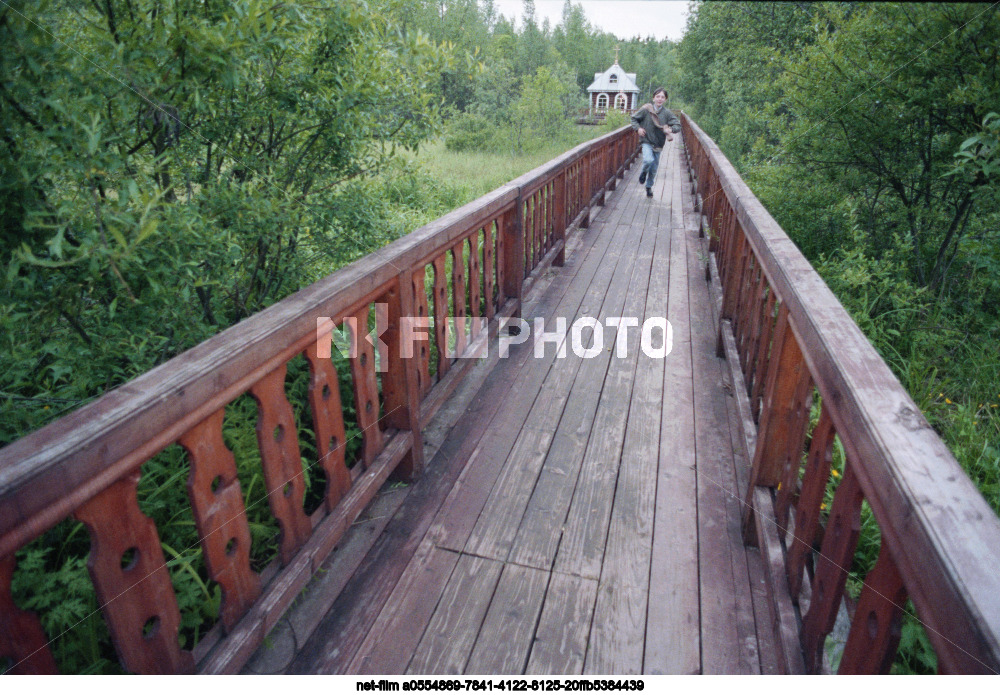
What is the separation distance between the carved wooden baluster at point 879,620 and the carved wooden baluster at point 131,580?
137cm

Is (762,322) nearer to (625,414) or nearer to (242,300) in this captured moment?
(625,414)

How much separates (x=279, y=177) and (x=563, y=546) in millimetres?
2190

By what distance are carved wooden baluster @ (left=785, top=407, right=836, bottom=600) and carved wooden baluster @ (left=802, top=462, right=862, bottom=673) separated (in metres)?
0.12

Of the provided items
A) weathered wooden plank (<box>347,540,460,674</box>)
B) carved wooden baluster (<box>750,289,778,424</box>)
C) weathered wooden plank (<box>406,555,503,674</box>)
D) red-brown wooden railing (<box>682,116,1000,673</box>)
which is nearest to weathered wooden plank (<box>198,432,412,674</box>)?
weathered wooden plank (<box>347,540,460,674</box>)

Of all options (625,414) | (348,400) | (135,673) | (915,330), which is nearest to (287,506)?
(135,673)

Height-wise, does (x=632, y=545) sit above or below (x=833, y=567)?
below

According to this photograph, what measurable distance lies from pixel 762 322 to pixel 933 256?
432cm

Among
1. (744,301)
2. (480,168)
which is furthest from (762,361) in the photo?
(480,168)

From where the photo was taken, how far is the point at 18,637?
0.99 metres

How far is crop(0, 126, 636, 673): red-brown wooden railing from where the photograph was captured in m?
1.00

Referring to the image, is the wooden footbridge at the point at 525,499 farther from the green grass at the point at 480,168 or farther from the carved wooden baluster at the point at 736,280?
the green grass at the point at 480,168

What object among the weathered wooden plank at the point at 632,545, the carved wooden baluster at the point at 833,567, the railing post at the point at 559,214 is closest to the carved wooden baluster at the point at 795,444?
the carved wooden baluster at the point at 833,567

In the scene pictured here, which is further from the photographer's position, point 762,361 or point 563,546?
point 762,361

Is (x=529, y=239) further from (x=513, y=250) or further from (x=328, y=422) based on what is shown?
(x=328, y=422)
